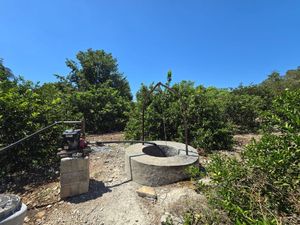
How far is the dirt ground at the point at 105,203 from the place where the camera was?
8.52 ft

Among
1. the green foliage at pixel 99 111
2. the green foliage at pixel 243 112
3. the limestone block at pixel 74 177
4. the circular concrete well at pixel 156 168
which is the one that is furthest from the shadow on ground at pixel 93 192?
the green foliage at pixel 243 112

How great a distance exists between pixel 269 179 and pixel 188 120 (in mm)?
4198

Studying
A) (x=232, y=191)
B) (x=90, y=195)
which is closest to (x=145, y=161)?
(x=90, y=195)

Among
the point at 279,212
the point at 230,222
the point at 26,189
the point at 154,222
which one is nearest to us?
the point at 279,212

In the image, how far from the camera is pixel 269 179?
67.6 inches

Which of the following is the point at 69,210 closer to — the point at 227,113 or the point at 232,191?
the point at 232,191

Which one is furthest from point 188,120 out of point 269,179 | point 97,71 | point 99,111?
point 97,71

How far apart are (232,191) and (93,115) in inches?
319

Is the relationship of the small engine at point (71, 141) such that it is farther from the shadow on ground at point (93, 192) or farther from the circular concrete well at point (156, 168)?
the circular concrete well at point (156, 168)

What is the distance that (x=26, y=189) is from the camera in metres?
3.54

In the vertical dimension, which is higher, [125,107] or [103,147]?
[125,107]

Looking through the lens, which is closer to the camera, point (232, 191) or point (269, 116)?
point (232, 191)

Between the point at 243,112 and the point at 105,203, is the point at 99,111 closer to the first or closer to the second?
the point at 105,203

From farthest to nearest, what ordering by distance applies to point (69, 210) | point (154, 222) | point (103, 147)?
point (103, 147)
point (69, 210)
point (154, 222)
